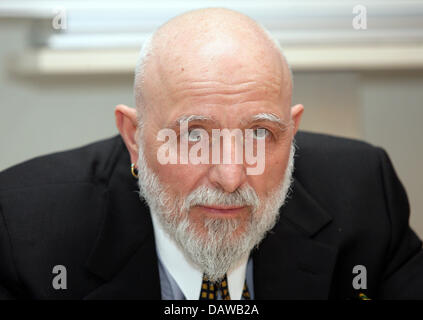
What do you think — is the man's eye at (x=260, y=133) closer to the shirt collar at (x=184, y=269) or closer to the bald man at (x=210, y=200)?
the bald man at (x=210, y=200)

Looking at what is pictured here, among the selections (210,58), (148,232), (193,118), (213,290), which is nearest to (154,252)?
(148,232)

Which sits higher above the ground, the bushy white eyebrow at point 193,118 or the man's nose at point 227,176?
the bushy white eyebrow at point 193,118

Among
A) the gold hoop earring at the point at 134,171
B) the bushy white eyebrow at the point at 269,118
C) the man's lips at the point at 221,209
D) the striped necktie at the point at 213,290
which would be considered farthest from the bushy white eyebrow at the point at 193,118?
the striped necktie at the point at 213,290

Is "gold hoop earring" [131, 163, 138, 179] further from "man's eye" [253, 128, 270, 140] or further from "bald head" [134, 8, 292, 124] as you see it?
"man's eye" [253, 128, 270, 140]

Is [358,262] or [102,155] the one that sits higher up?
[102,155]

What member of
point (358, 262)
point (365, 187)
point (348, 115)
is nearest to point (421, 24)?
point (348, 115)

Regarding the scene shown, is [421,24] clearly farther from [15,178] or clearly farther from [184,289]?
[15,178]

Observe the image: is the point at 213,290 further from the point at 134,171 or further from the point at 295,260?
the point at 134,171

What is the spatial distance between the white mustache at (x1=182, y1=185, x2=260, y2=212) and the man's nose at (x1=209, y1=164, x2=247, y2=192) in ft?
0.07

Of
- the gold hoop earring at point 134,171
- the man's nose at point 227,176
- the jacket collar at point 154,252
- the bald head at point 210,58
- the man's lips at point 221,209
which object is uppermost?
the bald head at point 210,58

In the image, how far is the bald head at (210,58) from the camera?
1302mm

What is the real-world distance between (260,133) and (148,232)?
45 cm

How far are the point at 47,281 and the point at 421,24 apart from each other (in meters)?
1.80
